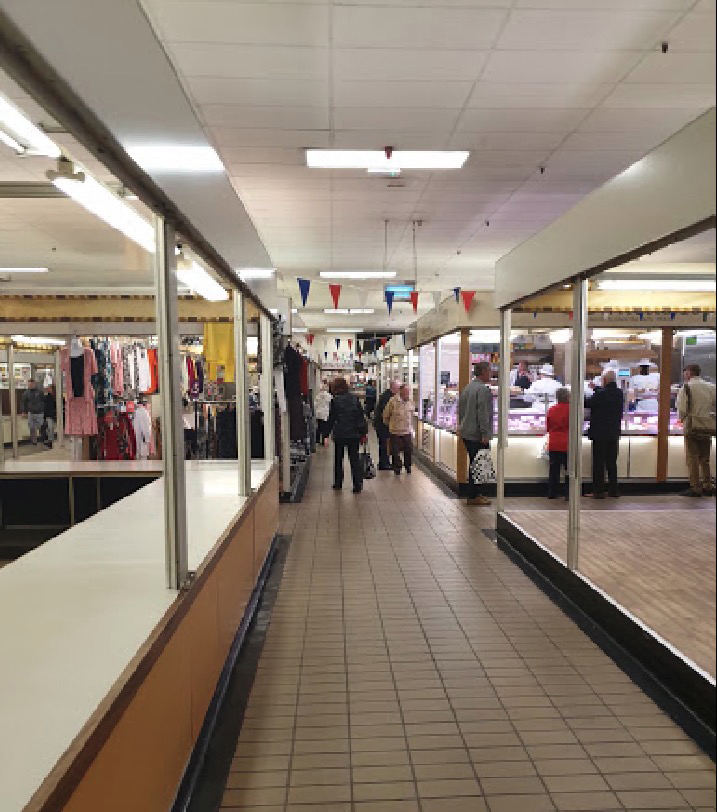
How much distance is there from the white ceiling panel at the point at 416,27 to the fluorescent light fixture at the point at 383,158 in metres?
1.56

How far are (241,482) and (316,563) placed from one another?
1.49 m

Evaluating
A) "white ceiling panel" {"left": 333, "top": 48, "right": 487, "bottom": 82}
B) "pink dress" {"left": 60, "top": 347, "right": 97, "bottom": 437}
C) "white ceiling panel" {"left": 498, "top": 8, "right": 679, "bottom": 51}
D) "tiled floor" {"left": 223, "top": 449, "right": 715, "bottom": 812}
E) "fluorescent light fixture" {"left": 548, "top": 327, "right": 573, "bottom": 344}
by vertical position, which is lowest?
"tiled floor" {"left": 223, "top": 449, "right": 715, "bottom": 812}

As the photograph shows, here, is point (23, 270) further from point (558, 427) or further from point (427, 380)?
point (558, 427)

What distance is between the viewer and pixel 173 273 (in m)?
2.51

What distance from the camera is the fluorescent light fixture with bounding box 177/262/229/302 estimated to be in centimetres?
482

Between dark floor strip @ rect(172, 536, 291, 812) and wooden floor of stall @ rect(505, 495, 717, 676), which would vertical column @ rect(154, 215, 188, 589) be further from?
wooden floor of stall @ rect(505, 495, 717, 676)

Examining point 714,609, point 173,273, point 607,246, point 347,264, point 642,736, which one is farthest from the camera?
point 347,264

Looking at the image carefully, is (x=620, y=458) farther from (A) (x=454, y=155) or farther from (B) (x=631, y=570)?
(A) (x=454, y=155)

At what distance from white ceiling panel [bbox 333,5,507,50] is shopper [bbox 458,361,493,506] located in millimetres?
4217

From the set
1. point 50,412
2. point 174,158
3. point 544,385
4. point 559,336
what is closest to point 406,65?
point 174,158

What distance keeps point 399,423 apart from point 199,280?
5456 millimetres

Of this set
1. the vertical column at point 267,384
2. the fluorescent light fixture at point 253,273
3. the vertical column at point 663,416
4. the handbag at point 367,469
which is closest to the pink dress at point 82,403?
the vertical column at point 267,384

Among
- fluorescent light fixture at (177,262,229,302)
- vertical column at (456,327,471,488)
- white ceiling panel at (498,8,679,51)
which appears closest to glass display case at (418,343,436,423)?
vertical column at (456,327,471,488)

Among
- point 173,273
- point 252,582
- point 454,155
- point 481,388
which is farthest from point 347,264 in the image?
point 173,273
